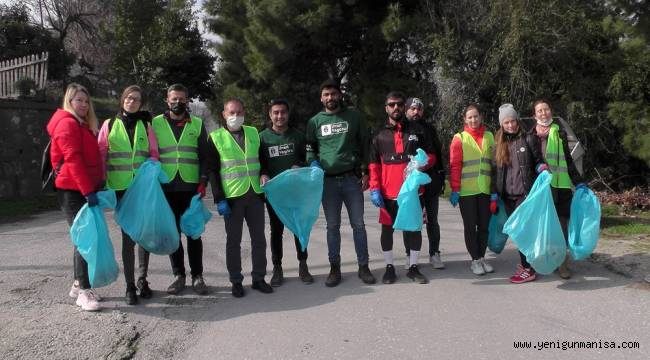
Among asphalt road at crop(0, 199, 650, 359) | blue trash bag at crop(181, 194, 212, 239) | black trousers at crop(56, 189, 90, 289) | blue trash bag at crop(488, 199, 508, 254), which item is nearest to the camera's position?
asphalt road at crop(0, 199, 650, 359)

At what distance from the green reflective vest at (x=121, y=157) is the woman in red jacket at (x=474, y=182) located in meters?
3.06

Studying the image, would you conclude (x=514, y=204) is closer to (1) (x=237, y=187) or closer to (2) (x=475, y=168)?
(2) (x=475, y=168)

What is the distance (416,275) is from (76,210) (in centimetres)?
312

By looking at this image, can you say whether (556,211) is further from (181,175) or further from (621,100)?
(621,100)

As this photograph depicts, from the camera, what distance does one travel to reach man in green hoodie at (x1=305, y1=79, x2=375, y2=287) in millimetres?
5203

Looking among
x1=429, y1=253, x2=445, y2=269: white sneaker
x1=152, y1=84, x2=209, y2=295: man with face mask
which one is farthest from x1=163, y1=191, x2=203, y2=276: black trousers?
x1=429, y1=253, x2=445, y2=269: white sneaker

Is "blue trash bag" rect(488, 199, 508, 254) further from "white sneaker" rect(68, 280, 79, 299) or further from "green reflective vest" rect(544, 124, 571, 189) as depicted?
"white sneaker" rect(68, 280, 79, 299)

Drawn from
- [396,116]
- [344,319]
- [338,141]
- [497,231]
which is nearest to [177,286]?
[344,319]

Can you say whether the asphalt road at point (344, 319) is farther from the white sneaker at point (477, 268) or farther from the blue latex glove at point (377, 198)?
the blue latex glove at point (377, 198)

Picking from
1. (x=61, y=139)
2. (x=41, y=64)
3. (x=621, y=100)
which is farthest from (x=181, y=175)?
(x=621, y=100)

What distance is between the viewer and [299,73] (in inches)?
784

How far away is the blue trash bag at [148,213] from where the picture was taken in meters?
4.62

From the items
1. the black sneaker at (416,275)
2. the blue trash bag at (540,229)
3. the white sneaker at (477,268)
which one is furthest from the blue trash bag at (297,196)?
the blue trash bag at (540,229)

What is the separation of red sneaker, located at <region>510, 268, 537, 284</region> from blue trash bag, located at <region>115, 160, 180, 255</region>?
125 inches
